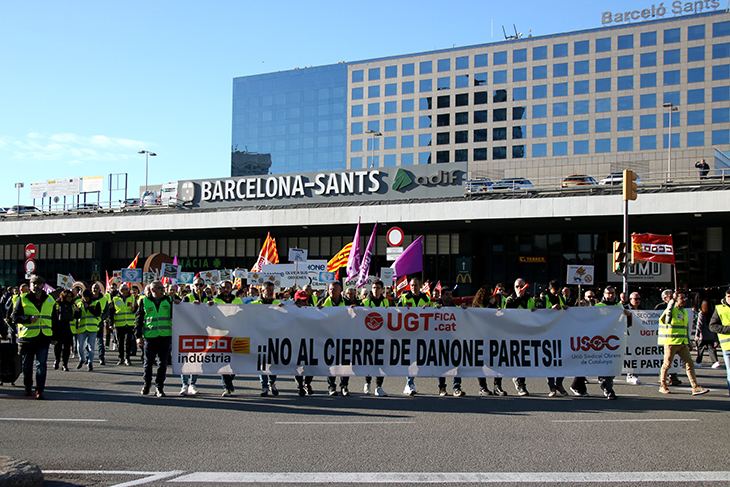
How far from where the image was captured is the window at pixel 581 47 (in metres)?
60.0

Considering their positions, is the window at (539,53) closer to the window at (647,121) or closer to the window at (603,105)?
the window at (603,105)

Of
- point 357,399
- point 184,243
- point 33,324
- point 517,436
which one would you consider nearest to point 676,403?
point 517,436

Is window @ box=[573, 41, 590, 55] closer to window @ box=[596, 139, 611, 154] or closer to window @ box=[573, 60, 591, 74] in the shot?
window @ box=[573, 60, 591, 74]

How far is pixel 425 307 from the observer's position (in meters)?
10.6

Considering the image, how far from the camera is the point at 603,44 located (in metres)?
59.4

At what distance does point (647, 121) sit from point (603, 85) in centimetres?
534

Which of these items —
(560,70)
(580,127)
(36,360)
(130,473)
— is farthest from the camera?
(560,70)

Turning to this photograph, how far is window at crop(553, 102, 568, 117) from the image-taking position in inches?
2408

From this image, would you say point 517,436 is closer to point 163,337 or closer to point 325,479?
point 325,479

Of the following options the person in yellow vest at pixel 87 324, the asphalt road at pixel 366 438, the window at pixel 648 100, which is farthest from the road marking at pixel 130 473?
the window at pixel 648 100

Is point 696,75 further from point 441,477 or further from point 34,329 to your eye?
point 441,477

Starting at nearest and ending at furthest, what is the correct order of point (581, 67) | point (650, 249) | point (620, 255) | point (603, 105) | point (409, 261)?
1. point (620, 255)
2. point (409, 261)
3. point (650, 249)
4. point (603, 105)
5. point (581, 67)

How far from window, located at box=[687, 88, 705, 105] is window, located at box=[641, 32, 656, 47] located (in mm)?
5658

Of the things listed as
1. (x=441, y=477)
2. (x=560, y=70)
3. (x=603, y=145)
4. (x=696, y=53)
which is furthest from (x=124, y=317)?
(x=696, y=53)
